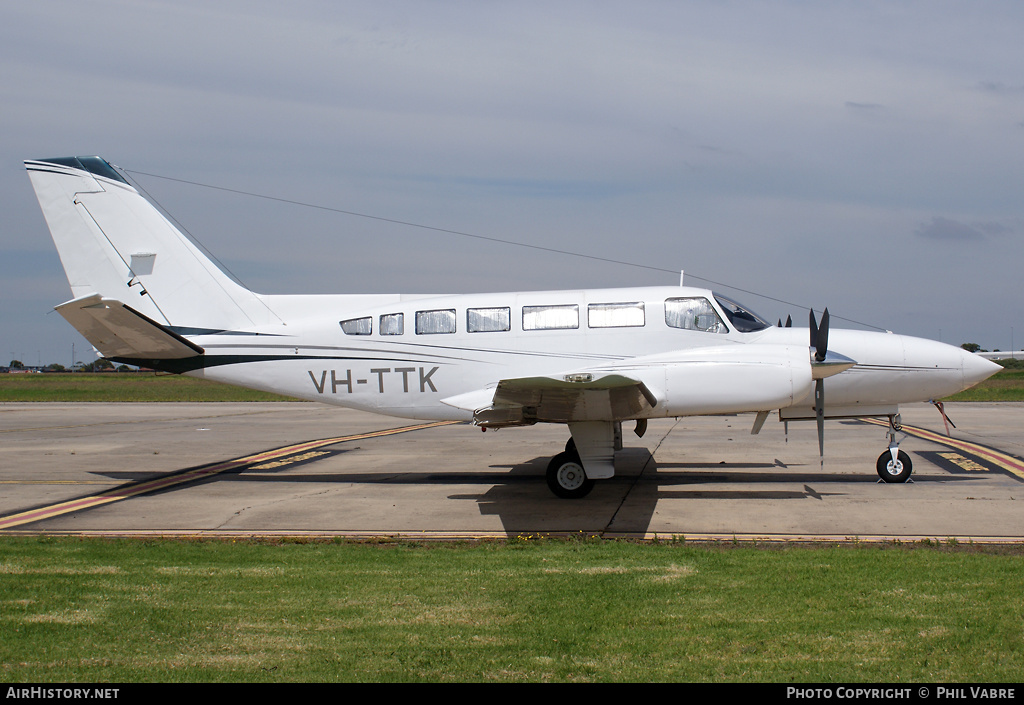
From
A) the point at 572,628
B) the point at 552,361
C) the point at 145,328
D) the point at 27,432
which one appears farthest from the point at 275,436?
the point at 572,628

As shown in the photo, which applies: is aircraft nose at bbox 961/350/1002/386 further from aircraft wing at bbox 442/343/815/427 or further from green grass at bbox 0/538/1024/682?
green grass at bbox 0/538/1024/682

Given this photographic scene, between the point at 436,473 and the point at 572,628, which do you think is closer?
the point at 572,628

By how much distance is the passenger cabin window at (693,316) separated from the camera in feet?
40.7

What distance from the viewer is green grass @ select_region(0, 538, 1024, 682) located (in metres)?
4.82

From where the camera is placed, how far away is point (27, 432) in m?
23.8

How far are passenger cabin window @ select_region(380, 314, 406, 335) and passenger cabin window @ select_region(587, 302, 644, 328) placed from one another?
3225 millimetres

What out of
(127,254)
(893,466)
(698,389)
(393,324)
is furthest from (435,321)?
(893,466)

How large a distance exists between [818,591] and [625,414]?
5.29 metres

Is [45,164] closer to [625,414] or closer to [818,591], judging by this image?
[625,414]

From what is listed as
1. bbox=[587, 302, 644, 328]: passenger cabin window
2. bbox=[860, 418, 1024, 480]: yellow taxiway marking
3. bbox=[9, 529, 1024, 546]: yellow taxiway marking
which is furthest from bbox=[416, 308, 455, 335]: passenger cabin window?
bbox=[860, 418, 1024, 480]: yellow taxiway marking

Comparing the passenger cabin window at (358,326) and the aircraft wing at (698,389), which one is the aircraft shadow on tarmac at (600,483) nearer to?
the aircraft wing at (698,389)

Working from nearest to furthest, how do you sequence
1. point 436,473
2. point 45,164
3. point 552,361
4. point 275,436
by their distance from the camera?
1. point 552,361
2. point 45,164
3. point 436,473
4. point 275,436

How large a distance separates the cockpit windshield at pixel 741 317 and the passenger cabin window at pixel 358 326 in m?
5.92

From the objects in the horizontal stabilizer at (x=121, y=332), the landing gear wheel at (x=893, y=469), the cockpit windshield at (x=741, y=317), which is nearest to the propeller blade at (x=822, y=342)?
the cockpit windshield at (x=741, y=317)
